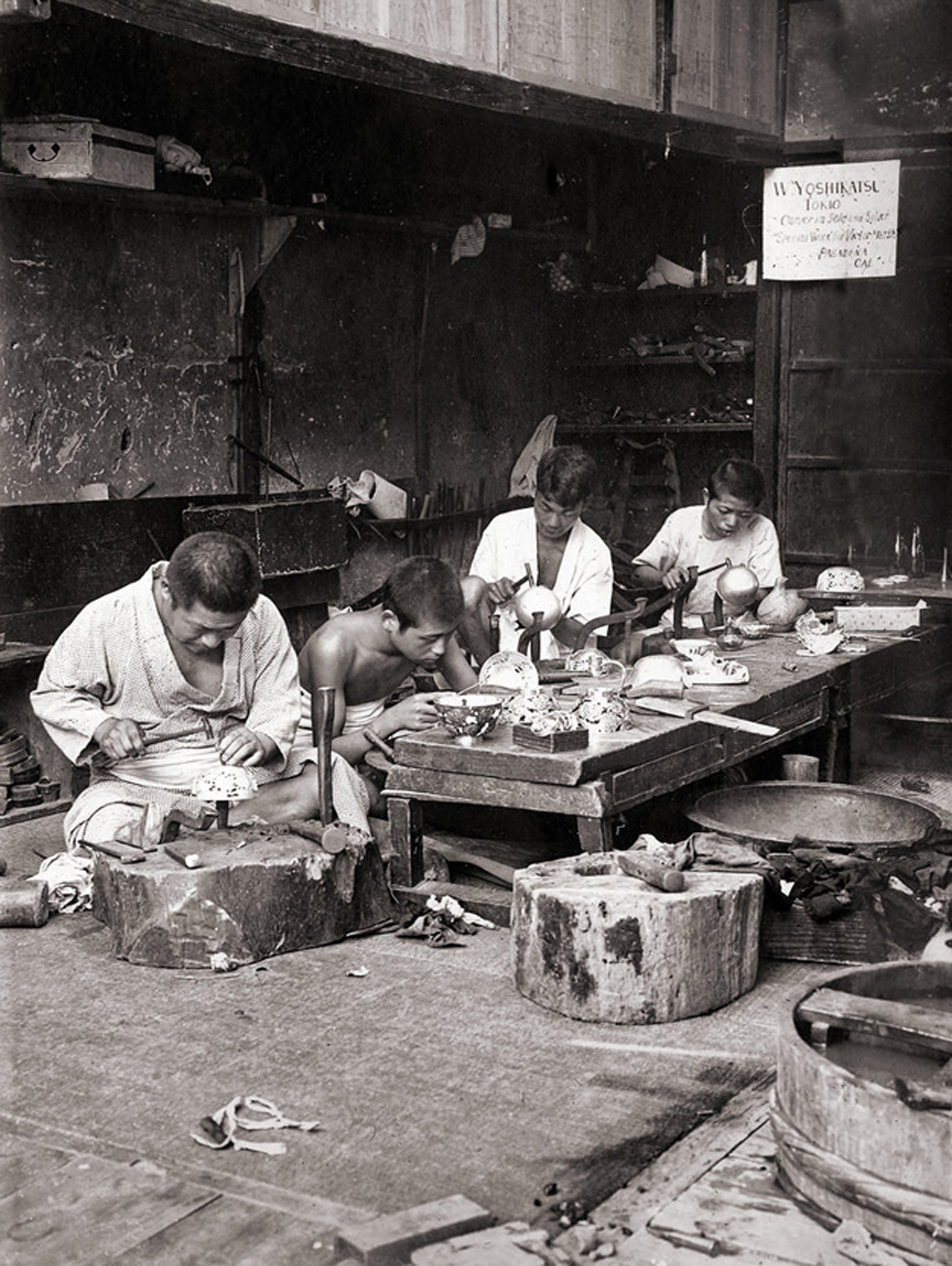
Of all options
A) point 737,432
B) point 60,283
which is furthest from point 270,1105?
point 737,432

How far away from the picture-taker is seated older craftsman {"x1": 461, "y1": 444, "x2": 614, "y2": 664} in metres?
7.13

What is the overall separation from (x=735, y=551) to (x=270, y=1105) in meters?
5.05

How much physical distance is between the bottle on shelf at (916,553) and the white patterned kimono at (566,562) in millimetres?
2438

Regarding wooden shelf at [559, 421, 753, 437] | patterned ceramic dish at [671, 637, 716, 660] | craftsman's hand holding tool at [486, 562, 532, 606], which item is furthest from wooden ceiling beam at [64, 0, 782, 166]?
patterned ceramic dish at [671, 637, 716, 660]

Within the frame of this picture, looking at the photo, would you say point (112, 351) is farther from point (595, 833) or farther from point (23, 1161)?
point (23, 1161)

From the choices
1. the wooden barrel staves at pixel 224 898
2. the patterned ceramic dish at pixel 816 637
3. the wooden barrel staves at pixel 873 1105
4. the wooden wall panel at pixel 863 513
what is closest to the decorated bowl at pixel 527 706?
the wooden barrel staves at pixel 224 898

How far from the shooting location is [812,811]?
553cm

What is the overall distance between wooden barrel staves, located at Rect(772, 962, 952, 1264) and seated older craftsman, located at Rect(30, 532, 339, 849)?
2.54 meters

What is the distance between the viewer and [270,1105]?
3.67m

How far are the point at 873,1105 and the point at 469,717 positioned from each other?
2.33 m

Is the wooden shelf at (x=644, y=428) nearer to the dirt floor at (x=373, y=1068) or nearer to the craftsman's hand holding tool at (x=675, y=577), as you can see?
the craftsman's hand holding tool at (x=675, y=577)

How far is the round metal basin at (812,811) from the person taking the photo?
538cm

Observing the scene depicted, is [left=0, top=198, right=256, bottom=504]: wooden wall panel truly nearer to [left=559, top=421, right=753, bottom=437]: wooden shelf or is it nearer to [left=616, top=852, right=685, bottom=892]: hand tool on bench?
[left=559, top=421, right=753, bottom=437]: wooden shelf

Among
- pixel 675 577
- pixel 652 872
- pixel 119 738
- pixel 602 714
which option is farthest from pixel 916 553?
pixel 119 738
